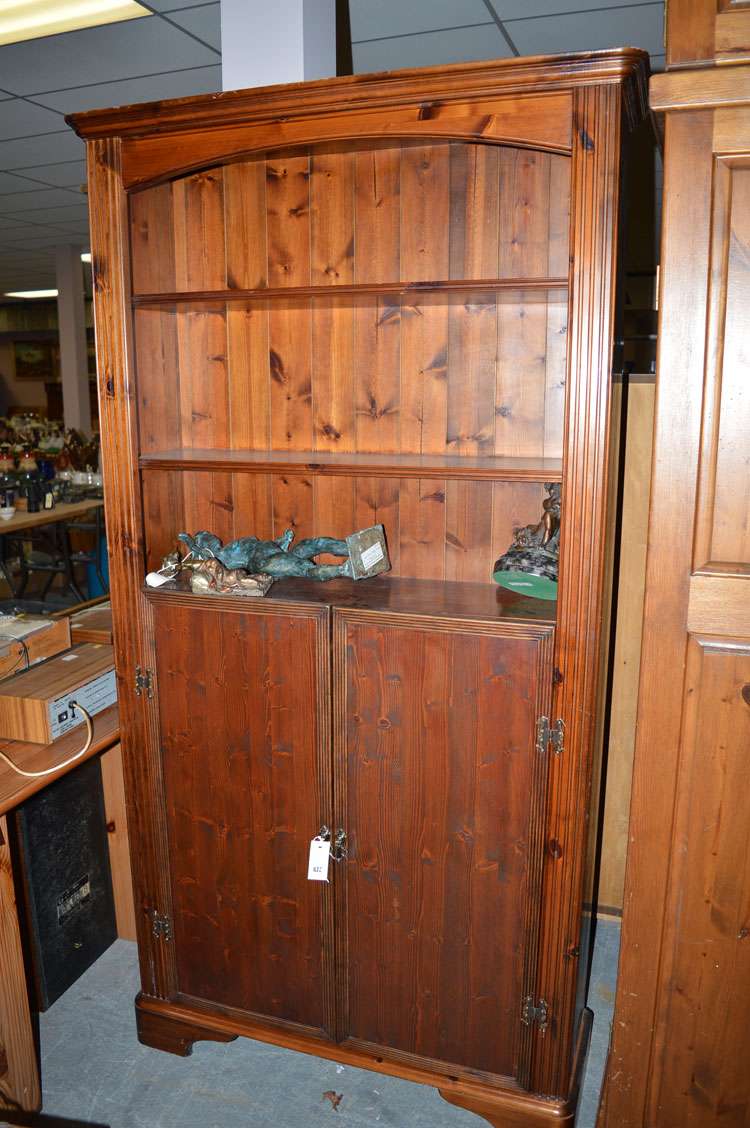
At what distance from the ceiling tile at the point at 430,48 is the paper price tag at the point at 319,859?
2.71m

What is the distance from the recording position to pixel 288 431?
2100 millimetres

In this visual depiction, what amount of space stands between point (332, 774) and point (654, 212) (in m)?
4.59

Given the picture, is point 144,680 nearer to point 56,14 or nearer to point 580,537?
point 580,537

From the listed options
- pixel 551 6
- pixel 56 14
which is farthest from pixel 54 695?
pixel 551 6

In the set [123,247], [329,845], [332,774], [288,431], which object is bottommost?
[329,845]

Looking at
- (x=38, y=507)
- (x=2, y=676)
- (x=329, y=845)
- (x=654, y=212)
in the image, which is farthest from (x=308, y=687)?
(x=654, y=212)

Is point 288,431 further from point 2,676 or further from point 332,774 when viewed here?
point 2,676

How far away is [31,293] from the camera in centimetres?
1080

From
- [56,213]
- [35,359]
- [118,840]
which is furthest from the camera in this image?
[35,359]

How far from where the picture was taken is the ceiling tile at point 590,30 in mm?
2795

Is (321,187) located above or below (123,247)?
above

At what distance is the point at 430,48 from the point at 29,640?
103 inches

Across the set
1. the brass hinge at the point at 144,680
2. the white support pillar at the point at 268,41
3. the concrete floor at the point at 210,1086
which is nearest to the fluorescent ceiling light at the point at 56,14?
the white support pillar at the point at 268,41

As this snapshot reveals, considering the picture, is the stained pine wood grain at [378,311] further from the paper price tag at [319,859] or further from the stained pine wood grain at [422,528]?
the paper price tag at [319,859]
